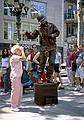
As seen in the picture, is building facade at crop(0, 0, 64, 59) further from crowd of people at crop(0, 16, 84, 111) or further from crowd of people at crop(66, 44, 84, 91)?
crowd of people at crop(0, 16, 84, 111)

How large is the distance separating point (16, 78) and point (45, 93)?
3.14 ft

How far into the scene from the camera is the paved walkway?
8.23 metres

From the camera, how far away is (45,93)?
9586 mm

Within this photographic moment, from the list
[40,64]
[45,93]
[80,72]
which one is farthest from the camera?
[80,72]

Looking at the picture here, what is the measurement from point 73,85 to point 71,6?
158ft

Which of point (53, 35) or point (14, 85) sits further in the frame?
point (53, 35)

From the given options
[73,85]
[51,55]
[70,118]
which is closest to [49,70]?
[51,55]


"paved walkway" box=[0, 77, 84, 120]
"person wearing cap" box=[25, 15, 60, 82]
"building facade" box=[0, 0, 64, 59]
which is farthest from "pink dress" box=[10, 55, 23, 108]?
"building facade" box=[0, 0, 64, 59]

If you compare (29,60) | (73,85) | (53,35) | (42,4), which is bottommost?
(73,85)

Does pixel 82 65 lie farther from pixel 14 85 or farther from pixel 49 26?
pixel 14 85

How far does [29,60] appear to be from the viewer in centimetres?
1339

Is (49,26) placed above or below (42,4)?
below

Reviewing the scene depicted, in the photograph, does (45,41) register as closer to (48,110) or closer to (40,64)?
(40,64)

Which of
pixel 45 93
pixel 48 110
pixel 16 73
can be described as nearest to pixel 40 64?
pixel 45 93
